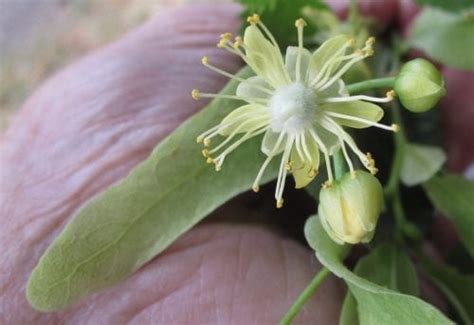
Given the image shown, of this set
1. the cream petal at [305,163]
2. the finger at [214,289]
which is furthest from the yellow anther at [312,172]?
the finger at [214,289]

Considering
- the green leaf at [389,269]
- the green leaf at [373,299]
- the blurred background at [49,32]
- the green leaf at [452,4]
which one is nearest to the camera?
the green leaf at [373,299]

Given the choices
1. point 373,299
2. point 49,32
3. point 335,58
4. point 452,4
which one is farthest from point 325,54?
point 49,32

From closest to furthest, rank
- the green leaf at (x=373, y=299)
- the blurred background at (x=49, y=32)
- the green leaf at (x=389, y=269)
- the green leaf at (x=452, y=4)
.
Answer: the green leaf at (x=373, y=299)
the green leaf at (x=389, y=269)
the green leaf at (x=452, y=4)
the blurred background at (x=49, y=32)

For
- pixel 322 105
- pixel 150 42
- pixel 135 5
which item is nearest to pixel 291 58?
pixel 322 105

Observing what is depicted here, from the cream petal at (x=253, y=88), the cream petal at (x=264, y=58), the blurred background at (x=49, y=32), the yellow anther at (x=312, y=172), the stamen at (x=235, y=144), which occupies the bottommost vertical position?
the blurred background at (x=49, y=32)

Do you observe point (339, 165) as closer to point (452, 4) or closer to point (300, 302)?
point (300, 302)

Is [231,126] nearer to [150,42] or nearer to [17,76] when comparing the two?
[150,42]

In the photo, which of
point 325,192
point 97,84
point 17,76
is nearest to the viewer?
point 325,192

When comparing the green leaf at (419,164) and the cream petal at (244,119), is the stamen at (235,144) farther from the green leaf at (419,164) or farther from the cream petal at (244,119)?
the green leaf at (419,164)
